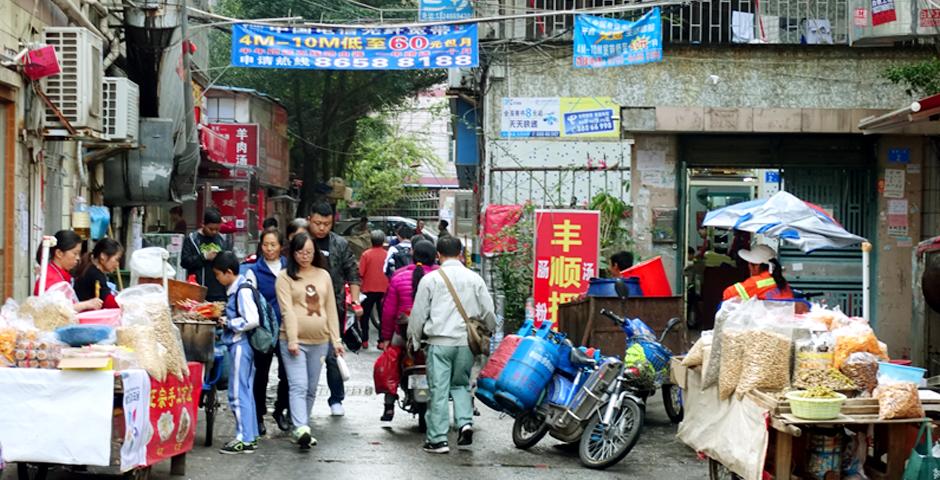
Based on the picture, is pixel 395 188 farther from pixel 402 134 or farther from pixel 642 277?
pixel 642 277

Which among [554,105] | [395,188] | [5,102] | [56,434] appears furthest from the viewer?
[395,188]

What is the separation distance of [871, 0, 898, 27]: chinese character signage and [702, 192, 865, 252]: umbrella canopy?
3.70m

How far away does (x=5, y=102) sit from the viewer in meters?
11.9

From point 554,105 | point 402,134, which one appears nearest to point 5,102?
point 554,105

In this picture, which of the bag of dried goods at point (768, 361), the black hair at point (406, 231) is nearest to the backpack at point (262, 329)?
the bag of dried goods at point (768, 361)

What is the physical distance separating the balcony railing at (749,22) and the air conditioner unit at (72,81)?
23.8ft

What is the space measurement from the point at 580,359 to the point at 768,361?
273 cm

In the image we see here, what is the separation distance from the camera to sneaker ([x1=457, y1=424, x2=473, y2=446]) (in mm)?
10391

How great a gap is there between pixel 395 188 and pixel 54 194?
39.4m

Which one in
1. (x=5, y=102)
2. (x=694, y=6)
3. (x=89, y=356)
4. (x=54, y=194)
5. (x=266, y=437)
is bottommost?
(x=266, y=437)

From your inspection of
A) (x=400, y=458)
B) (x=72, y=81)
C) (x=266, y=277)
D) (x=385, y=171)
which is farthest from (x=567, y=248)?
(x=385, y=171)

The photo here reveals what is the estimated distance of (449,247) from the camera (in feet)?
34.8

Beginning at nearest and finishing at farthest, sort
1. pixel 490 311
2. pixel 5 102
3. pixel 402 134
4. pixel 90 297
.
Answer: pixel 90 297 → pixel 490 311 → pixel 5 102 → pixel 402 134

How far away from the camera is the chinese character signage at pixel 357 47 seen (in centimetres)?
1591
